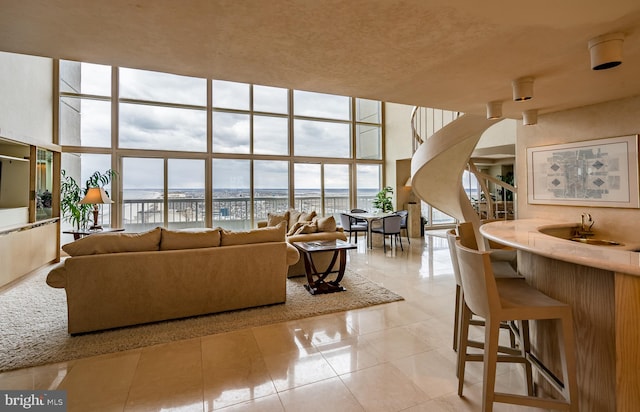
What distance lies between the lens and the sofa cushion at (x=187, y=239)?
309cm

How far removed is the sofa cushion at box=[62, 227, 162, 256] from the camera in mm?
2783

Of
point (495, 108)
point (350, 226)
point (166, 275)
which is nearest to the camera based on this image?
point (166, 275)

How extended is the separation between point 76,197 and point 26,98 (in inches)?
75.7

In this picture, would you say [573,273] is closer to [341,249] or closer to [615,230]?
[615,230]

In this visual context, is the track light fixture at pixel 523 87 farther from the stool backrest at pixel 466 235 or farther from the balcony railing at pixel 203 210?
the balcony railing at pixel 203 210

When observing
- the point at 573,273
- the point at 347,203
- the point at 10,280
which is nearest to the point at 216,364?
the point at 573,273

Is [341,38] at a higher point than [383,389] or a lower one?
higher

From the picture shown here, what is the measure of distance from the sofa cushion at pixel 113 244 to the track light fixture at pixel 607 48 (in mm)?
3748

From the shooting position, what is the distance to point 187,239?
3.14 metres

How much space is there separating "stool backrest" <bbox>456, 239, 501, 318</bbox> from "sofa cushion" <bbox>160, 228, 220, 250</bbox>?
2.48 metres

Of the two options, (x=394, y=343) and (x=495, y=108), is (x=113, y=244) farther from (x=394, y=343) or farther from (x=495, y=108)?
(x=495, y=108)

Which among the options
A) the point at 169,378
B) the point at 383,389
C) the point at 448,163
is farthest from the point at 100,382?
the point at 448,163

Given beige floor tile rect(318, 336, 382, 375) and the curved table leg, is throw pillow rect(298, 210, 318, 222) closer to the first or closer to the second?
the curved table leg

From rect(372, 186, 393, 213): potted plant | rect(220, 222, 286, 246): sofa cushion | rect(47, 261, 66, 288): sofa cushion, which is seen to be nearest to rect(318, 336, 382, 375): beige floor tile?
rect(220, 222, 286, 246): sofa cushion
